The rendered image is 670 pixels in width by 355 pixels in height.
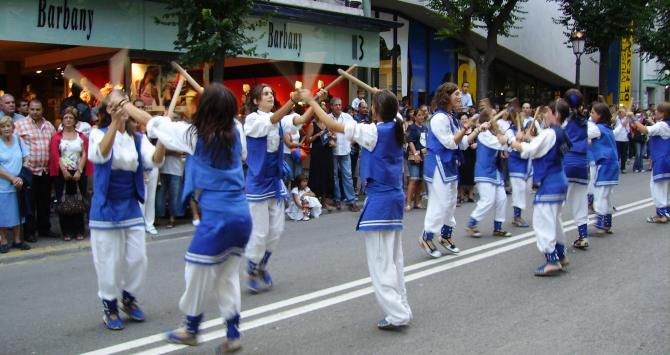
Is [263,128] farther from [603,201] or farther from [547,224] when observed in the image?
[603,201]

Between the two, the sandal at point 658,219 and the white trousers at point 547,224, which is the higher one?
the white trousers at point 547,224

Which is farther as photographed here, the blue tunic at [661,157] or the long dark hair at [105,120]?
the blue tunic at [661,157]

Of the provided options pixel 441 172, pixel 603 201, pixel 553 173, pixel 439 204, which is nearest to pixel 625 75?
pixel 603 201

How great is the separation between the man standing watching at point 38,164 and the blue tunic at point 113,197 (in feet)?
16.4

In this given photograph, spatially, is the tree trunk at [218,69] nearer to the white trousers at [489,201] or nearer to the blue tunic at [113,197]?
the white trousers at [489,201]

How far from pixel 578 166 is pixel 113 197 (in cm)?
600

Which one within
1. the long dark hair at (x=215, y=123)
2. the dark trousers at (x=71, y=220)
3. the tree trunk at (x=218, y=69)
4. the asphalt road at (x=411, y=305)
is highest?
the tree trunk at (x=218, y=69)

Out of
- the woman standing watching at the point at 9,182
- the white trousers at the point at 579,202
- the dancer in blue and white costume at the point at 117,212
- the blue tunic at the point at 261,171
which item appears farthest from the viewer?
the woman standing watching at the point at 9,182

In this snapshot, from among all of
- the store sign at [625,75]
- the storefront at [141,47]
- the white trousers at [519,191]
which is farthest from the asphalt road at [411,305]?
the store sign at [625,75]

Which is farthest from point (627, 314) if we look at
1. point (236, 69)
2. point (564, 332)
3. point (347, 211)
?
point (236, 69)

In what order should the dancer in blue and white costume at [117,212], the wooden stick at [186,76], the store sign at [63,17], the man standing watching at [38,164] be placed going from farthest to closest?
the store sign at [63,17]
the man standing watching at [38,164]
the dancer in blue and white costume at [117,212]
the wooden stick at [186,76]

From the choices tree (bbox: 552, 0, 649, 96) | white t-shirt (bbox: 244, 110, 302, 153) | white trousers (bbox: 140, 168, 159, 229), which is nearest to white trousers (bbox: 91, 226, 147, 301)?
white t-shirt (bbox: 244, 110, 302, 153)

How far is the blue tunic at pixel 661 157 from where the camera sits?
11234 millimetres

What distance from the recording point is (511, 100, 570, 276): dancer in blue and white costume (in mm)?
7555
